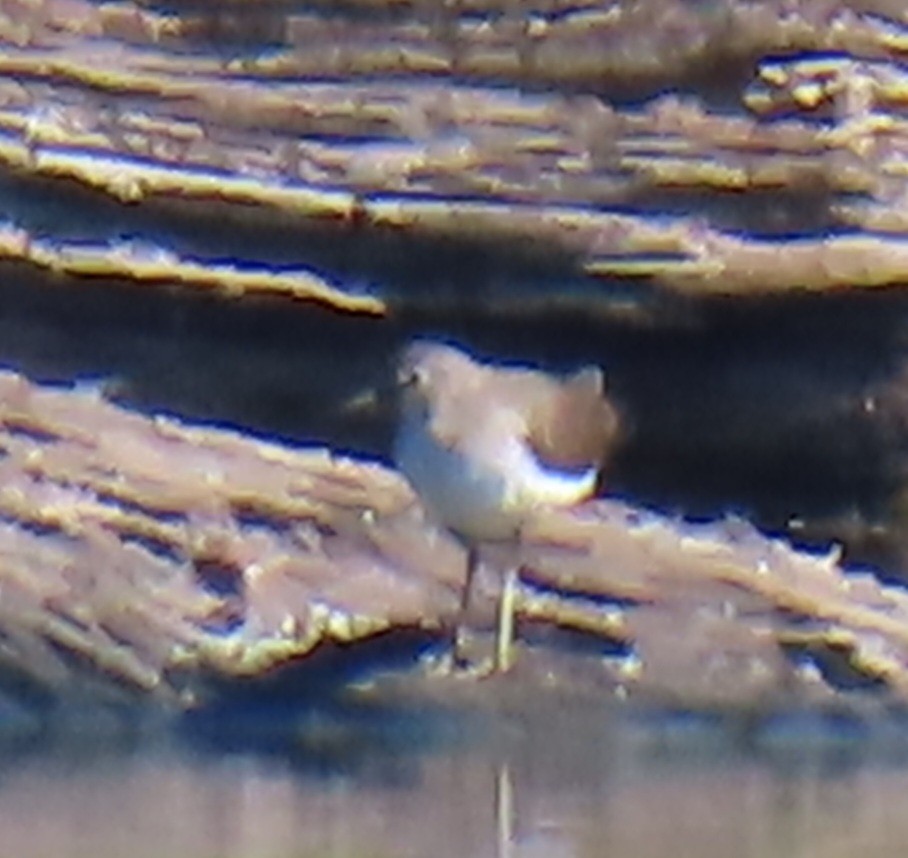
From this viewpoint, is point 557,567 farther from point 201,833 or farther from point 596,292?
point 201,833

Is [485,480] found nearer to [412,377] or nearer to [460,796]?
[412,377]

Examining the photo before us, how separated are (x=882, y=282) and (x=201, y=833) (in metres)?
2.47

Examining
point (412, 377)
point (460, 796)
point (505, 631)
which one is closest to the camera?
point (460, 796)

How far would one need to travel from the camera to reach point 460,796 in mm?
6570

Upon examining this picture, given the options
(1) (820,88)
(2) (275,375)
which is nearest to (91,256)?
(2) (275,375)

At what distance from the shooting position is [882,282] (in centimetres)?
791

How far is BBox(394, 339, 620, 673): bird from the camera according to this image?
752cm

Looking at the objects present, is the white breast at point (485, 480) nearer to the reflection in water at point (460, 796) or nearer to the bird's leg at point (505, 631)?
the bird's leg at point (505, 631)

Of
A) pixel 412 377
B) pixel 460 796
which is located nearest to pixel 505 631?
pixel 412 377

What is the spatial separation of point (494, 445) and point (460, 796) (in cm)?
123

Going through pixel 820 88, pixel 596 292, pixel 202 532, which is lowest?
pixel 202 532

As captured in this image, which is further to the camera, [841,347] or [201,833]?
[841,347]

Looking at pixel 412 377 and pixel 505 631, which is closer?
pixel 505 631

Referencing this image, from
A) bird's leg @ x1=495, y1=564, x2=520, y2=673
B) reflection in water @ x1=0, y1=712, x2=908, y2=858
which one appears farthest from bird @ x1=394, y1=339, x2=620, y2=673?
reflection in water @ x1=0, y1=712, x2=908, y2=858
